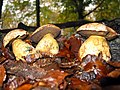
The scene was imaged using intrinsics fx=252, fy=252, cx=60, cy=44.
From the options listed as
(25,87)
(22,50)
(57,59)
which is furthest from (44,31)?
(25,87)

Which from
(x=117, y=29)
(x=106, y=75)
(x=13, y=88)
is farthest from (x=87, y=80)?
(x=117, y=29)

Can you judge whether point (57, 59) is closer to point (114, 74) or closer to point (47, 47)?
point (47, 47)

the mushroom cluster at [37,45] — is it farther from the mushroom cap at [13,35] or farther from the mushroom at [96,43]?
the mushroom at [96,43]

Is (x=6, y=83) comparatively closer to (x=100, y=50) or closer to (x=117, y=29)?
(x=100, y=50)

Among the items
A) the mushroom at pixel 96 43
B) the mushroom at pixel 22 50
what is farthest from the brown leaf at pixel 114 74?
the mushroom at pixel 22 50

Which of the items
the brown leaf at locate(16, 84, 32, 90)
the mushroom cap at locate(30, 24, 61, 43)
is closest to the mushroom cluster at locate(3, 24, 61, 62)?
the mushroom cap at locate(30, 24, 61, 43)
